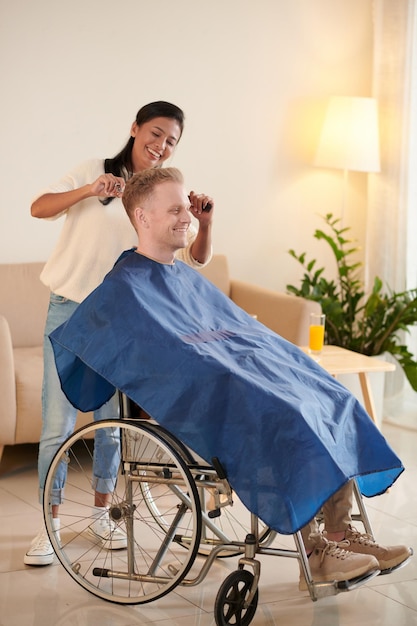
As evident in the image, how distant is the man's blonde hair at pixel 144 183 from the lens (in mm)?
2729

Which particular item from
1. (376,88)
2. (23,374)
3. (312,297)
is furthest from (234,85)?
(23,374)

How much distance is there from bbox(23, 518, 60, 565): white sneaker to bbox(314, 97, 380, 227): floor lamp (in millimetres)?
2676

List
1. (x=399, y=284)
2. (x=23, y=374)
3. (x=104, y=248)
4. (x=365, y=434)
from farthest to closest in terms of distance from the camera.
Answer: (x=399, y=284) < (x=23, y=374) < (x=104, y=248) < (x=365, y=434)

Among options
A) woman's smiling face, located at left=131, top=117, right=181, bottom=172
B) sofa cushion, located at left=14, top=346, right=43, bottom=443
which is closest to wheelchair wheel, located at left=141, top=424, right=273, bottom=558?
sofa cushion, located at left=14, top=346, right=43, bottom=443

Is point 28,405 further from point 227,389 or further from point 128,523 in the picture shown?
point 227,389

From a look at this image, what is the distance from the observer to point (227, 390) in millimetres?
2541

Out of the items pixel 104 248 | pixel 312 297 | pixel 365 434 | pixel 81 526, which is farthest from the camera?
pixel 312 297

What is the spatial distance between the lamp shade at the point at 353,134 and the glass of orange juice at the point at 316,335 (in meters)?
1.21

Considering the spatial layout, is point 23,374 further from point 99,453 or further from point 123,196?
point 123,196

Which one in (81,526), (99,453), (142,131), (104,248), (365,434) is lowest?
(81,526)

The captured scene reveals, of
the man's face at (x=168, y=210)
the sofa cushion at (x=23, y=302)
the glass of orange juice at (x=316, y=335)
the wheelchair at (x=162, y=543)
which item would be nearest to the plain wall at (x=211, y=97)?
the sofa cushion at (x=23, y=302)

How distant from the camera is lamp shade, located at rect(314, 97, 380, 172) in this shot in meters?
5.00

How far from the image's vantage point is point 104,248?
301 centimetres

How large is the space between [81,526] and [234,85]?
2.50 metres
